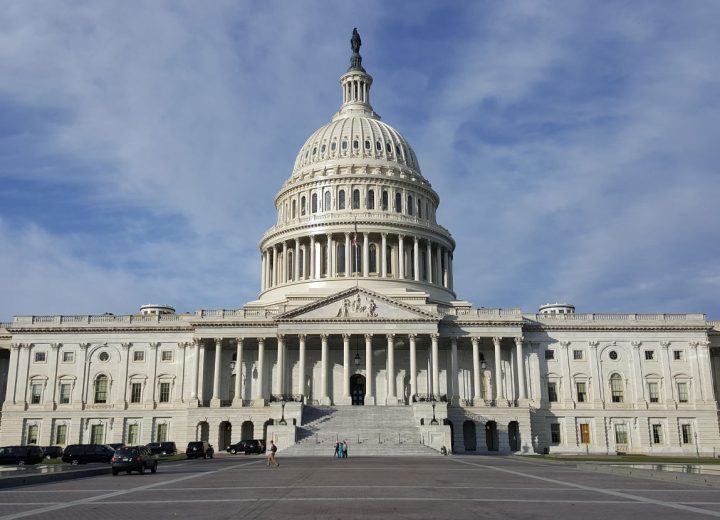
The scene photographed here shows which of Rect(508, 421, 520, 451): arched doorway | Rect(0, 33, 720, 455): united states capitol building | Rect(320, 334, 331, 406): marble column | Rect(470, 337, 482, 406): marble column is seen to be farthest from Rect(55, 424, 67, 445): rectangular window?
Rect(508, 421, 520, 451): arched doorway

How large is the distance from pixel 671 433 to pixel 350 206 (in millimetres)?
51766

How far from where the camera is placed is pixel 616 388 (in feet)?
292

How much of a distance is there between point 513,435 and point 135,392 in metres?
45.8

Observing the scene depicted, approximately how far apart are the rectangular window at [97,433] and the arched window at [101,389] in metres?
3.04

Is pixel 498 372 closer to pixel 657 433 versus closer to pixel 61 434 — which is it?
pixel 657 433

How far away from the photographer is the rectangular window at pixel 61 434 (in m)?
88.6

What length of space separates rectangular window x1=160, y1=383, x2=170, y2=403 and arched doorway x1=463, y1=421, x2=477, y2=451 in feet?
118

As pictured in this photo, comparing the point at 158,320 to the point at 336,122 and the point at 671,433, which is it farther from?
the point at 671,433

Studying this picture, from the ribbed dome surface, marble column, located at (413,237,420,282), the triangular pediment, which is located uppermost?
the ribbed dome surface

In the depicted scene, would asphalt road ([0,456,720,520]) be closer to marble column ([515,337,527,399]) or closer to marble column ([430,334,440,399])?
marble column ([430,334,440,399])

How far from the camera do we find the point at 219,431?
83.8 m

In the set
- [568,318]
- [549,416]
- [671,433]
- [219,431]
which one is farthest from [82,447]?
[671,433]

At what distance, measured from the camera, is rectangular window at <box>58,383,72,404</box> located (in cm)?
9012

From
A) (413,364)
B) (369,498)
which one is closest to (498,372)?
(413,364)
